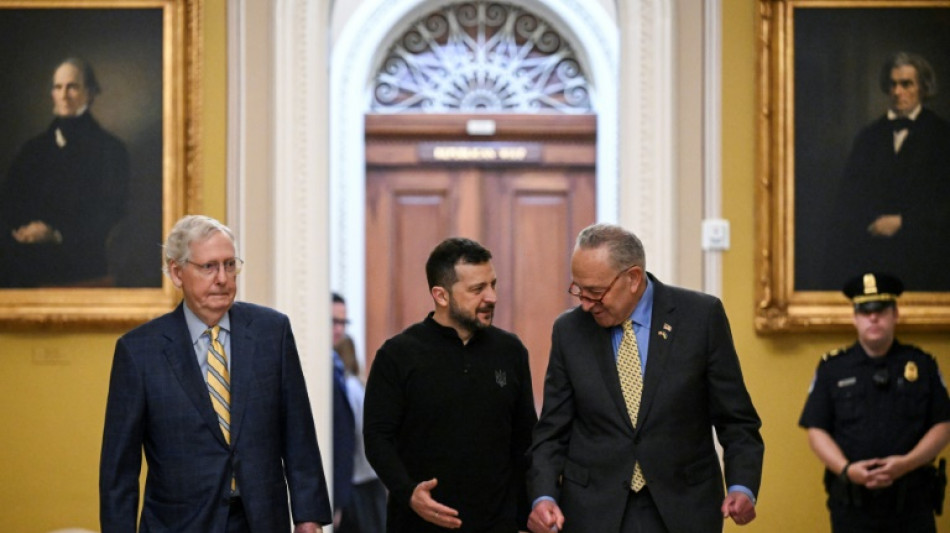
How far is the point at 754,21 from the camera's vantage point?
682 cm

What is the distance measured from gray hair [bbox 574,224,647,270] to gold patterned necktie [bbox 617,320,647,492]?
8.5 inches

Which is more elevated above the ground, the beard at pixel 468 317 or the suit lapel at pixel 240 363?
the beard at pixel 468 317

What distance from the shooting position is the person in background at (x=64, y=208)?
675 centimetres

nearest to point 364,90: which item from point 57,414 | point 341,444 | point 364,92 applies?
point 364,92

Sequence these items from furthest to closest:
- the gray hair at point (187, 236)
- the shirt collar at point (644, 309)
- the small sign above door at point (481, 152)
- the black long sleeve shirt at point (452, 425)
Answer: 1. the small sign above door at point (481, 152)
2. the black long sleeve shirt at point (452, 425)
3. the shirt collar at point (644, 309)
4. the gray hair at point (187, 236)

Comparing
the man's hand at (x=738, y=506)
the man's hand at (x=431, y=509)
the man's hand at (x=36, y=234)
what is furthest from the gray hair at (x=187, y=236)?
the man's hand at (x=36, y=234)

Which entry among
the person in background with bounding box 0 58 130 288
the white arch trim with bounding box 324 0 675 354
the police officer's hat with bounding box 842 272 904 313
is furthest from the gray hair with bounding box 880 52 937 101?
the person in background with bounding box 0 58 130 288

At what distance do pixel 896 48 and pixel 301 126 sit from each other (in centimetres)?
310

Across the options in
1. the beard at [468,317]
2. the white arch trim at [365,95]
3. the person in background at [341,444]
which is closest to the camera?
the beard at [468,317]

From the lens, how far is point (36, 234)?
677cm

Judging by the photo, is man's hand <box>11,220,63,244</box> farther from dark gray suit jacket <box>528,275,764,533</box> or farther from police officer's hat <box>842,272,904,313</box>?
police officer's hat <box>842,272,904,313</box>

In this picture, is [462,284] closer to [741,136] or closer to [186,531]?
[186,531]

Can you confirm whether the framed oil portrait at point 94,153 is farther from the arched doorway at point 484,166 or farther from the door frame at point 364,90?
the arched doorway at point 484,166

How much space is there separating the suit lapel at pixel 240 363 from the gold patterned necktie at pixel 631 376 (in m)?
1.15
